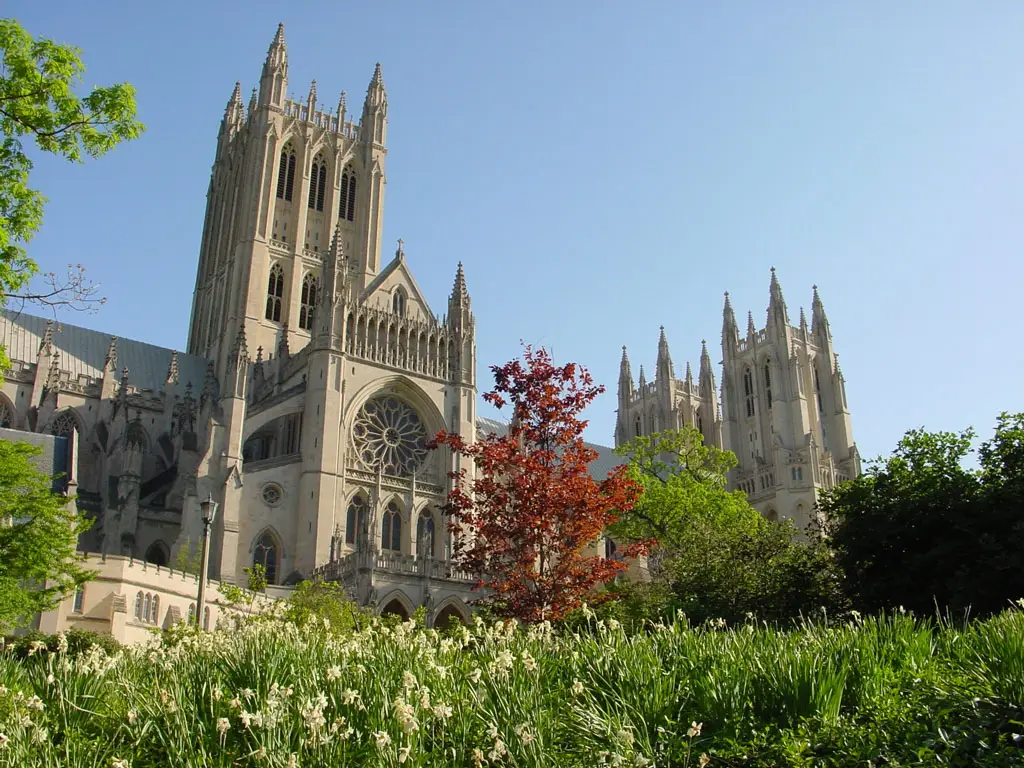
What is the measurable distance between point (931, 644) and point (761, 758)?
4074 millimetres

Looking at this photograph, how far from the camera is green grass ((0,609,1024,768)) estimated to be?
27.4 feet

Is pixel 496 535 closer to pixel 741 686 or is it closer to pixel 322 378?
pixel 741 686

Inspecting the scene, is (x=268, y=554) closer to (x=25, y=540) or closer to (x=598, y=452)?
(x=25, y=540)

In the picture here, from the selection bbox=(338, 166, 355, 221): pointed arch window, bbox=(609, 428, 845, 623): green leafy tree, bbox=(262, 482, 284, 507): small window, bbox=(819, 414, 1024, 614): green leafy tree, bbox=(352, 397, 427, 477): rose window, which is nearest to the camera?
bbox=(819, 414, 1024, 614): green leafy tree

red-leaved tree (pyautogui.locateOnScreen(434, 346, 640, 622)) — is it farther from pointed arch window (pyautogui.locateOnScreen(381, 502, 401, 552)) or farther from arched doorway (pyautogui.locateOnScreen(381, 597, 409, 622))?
pointed arch window (pyautogui.locateOnScreen(381, 502, 401, 552))

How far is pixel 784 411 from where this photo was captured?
69.0 metres

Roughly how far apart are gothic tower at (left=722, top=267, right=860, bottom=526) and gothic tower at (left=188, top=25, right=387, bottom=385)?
29.2m

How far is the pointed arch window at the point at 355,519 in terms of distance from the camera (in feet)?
148

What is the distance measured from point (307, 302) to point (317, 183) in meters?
9.69

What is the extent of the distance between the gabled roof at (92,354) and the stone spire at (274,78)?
19005 mm

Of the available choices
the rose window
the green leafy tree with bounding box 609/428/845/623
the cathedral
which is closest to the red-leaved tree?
the green leafy tree with bounding box 609/428/845/623

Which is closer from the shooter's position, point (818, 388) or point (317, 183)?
point (317, 183)

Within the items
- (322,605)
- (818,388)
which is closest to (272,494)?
(322,605)

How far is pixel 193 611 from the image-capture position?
34031mm
